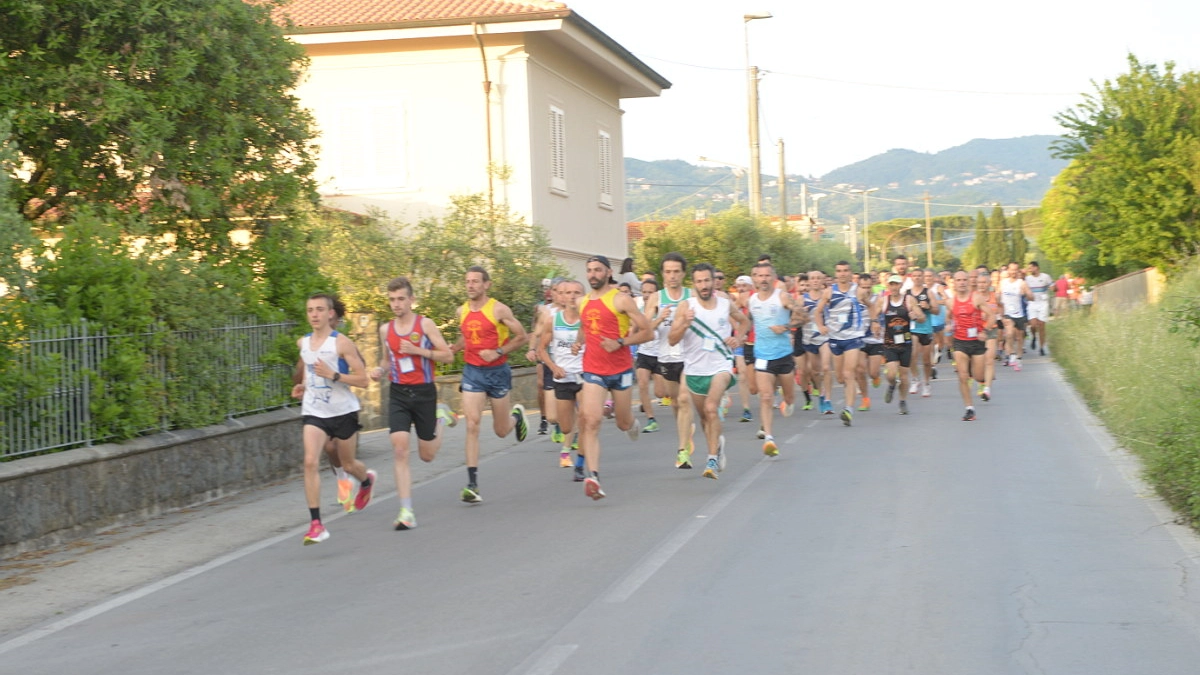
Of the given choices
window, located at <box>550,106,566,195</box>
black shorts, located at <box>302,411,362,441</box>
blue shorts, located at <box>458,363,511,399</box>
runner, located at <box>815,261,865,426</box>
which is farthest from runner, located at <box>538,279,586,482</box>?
window, located at <box>550,106,566,195</box>

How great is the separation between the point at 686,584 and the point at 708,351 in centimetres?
483

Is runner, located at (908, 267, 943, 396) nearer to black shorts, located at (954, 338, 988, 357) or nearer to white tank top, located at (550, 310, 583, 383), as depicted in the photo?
black shorts, located at (954, 338, 988, 357)

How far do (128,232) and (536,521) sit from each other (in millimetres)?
5702

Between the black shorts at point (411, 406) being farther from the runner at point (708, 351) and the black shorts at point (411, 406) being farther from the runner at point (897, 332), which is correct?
the runner at point (897, 332)

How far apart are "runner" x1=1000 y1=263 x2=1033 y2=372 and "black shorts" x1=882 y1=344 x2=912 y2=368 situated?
9880mm

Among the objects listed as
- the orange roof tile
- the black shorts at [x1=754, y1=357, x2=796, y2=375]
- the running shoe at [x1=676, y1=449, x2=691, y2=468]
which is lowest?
the running shoe at [x1=676, y1=449, x2=691, y2=468]

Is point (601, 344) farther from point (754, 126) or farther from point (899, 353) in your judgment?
point (754, 126)

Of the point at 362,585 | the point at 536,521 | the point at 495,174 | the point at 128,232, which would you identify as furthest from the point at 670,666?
the point at 495,174

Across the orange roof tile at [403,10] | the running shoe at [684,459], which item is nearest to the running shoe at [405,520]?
the running shoe at [684,459]

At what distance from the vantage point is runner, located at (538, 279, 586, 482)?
13.4m

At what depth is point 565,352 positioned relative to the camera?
14242 millimetres

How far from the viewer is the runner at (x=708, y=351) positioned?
1216 centimetres

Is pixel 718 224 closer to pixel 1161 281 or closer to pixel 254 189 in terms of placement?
pixel 1161 281

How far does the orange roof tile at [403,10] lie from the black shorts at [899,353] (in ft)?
33.4
